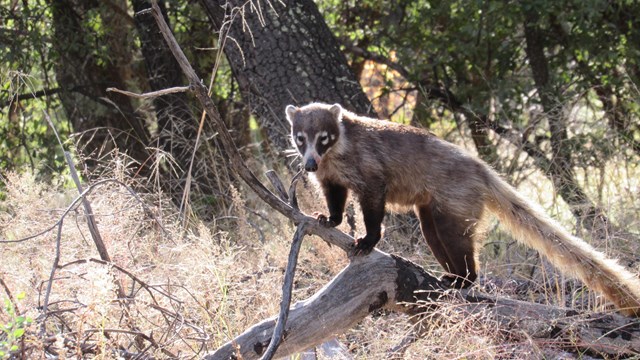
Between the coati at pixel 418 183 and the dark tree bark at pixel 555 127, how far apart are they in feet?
4.23

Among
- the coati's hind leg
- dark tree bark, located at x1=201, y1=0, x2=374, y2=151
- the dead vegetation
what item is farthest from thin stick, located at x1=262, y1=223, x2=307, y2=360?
dark tree bark, located at x1=201, y1=0, x2=374, y2=151

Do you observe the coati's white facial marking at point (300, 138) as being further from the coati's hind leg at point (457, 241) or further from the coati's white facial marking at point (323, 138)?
the coati's hind leg at point (457, 241)

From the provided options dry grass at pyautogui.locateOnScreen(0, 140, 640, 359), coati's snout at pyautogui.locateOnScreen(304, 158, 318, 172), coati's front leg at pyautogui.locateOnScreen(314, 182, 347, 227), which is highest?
coati's snout at pyautogui.locateOnScreen(304, 158, 318, 172)

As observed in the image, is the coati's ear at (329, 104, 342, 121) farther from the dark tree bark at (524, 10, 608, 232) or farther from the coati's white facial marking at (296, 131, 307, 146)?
the dark tree bark at (524, 10, 608, 232)

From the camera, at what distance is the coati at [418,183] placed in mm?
5164

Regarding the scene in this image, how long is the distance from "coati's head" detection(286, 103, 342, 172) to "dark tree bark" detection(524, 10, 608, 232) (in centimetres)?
214

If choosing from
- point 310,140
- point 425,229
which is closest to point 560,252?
point 425,229

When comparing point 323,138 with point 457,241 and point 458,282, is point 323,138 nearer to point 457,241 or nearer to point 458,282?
point 457,241

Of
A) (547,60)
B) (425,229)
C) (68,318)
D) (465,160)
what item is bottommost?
(68,318)

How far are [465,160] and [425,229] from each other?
544 mm

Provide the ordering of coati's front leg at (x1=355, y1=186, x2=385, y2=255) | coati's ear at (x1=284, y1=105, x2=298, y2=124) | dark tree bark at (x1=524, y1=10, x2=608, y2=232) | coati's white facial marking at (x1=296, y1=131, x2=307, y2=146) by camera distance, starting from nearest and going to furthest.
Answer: coati's front leg at (x1=355, y1=186, x2=385, y2=255), coati's white facial marking at (x1=296, y1=131, x2=307, y2=146), coati's ear at (x1=284, y1=105, x2=298, y2=124), dark tree bark at (x1=524, y1=10, x2=608, y2=232)

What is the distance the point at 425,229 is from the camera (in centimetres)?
550

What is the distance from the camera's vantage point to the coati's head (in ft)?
17.3

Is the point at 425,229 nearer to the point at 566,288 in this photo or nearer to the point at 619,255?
the point at 566,288
